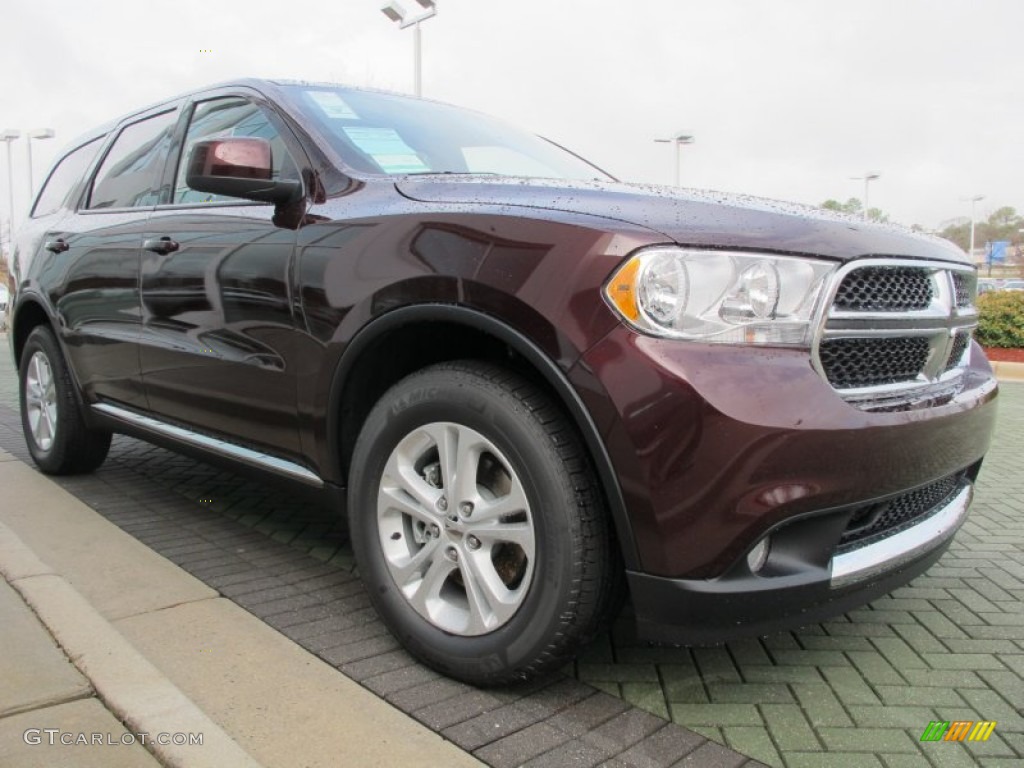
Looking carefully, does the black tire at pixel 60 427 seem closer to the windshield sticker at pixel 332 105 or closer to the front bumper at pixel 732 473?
the windshield sticker at pixel 332 105

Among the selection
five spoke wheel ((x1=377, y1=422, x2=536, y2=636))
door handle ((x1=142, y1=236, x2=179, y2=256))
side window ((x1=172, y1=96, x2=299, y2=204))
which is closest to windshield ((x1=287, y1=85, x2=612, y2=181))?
side window ((x1=172, y1=96, x2=299, y2=204))

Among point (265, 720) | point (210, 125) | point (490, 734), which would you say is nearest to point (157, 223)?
point (210, 125)

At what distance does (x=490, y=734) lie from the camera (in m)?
2.04

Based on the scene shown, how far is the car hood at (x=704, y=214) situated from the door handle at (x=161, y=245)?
1239mm

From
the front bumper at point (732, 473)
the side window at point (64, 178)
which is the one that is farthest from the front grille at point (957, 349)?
the side window at point (64, 178)

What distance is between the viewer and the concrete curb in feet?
6.22

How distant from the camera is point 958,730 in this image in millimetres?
2082

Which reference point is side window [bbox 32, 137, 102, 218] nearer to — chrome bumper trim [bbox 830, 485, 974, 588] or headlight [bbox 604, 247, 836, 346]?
headlight [bbox 604, 247, 836, 346]

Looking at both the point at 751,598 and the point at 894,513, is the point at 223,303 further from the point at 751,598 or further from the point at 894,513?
the point at 894,513

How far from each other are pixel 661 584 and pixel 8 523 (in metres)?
3.07

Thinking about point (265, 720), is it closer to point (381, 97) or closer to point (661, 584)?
point (661, 584)

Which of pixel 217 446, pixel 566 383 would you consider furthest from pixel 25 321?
pixel 566 383

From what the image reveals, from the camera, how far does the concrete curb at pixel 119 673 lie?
1895mm

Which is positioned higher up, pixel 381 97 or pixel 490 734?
pixel 381 97
